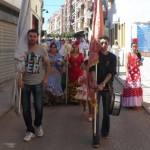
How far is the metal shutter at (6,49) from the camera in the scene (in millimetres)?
16584

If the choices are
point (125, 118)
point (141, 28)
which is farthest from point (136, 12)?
point (125, 118)

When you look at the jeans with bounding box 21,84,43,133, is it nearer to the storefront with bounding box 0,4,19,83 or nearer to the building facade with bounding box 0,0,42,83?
the building facade with bounding box 0,0,42,83

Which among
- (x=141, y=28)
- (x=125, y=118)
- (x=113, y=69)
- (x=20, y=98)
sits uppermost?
(x=141, y=28)

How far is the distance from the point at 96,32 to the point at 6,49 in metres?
10.8

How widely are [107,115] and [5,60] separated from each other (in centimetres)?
1059

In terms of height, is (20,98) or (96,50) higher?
(96,50)

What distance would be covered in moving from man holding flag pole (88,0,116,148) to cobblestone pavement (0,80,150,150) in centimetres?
50

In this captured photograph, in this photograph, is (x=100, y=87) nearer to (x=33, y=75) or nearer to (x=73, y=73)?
(x=33, y=75)

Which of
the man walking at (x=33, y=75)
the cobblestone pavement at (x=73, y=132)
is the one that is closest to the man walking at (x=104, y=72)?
the cobblestone pavement at (x=73, y=132)

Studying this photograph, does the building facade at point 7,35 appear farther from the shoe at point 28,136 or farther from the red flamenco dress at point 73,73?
the shoe at point 28,136

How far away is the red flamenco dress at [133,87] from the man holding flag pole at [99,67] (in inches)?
140

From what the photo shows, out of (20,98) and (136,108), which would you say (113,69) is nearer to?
(20,98)

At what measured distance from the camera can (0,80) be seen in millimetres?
16047

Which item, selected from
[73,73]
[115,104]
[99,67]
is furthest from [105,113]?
[73,73]
